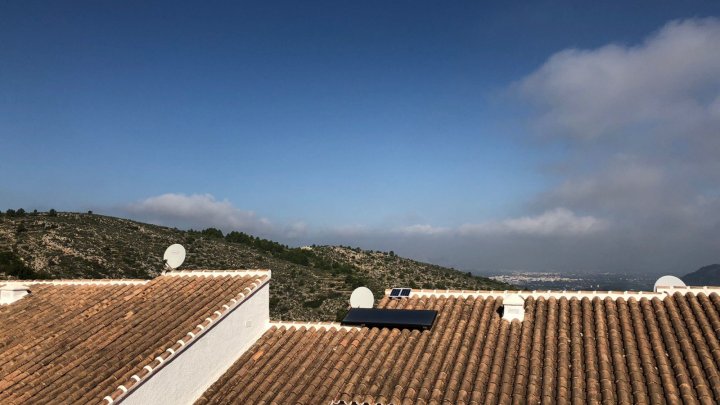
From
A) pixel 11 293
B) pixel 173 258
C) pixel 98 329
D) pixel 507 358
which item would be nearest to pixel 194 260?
pixel 11 293

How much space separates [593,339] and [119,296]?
1365 cm

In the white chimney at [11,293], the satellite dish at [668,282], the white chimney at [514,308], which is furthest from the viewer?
the white chimney at [11,293]

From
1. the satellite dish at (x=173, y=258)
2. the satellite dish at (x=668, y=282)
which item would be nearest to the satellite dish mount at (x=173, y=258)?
the satellite dish at (x=173, y=258)

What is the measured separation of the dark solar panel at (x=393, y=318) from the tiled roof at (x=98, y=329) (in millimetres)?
3030

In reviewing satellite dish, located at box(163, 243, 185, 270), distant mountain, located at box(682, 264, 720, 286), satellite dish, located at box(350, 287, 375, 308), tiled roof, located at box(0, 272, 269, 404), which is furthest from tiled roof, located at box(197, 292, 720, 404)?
distant mountain, located at box(682, 264, 720, 286)

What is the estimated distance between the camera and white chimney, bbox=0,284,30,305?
659 inches

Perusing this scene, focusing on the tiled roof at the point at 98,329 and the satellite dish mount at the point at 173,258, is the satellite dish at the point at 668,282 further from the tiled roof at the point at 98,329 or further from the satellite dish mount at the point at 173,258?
the satellite dish mount at the point at 173,258

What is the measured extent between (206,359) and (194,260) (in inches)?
1659

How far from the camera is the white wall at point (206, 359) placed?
1063cm

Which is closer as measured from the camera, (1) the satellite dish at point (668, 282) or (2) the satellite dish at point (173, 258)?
(1) the satellite dish at point (668, 282)

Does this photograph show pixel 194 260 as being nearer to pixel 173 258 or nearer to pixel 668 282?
pixel 173 258

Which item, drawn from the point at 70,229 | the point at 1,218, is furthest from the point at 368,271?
the point at 1,218

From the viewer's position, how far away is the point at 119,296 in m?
15.6

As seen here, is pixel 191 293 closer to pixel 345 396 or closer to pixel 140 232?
pixel 345 396
